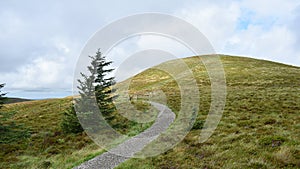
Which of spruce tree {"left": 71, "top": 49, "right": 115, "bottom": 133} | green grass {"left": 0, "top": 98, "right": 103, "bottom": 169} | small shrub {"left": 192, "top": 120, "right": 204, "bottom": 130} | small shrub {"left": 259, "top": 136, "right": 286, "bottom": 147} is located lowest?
green grass {"left": 0, "top": 98, "right": 103, "bottom": 169}

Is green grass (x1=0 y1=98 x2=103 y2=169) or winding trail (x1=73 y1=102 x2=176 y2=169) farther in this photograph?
green grass (x1=0 y1=98 x2=103 y2=169)

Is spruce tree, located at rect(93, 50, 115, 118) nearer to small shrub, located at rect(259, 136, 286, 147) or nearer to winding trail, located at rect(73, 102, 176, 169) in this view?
winding trail, located at rect(73, 102, 176, 169)

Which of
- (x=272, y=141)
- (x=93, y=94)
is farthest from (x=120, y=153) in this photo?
(x=272, y=141)

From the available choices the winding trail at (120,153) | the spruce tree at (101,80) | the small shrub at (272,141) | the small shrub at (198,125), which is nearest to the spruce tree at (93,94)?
the spruce tree at (101,80)

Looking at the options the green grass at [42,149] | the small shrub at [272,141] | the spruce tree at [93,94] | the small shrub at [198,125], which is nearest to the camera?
→ the small shrub at [272,141]

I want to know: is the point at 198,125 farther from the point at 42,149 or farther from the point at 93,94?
the point at 42,149

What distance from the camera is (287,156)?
9.34 metres

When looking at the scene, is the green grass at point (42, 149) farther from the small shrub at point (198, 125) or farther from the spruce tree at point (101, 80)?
the small shrub at point (198, 125)

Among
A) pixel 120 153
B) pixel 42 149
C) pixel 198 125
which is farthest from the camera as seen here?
pixel 198 125

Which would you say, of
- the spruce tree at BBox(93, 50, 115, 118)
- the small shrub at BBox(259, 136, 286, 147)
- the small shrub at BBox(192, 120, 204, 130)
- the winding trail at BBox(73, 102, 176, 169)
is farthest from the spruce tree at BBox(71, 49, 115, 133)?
the small shrub at BBox(259, 136, 286, 147)

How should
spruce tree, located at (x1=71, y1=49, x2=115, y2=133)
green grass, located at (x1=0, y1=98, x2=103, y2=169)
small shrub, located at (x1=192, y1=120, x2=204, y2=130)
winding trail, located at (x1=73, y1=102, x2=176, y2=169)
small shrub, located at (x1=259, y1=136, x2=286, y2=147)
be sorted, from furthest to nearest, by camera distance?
spruce tree, located at (x1=71, y1=49, x2=115, y2=133), small shrub, located at (x1=192, y1=120, x2=204, y2=130), green grass, located at (x1=0, y1=98, x2=103, y2=169), winding trail, located at (x1=73, y1=102, x2=176, y2=169), small shrub, located at (x1=259, y1=136, x2=286, y2=147)

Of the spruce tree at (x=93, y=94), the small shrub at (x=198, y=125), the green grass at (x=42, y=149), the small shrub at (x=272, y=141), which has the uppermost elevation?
the spruce tree at (x=93, y=94)

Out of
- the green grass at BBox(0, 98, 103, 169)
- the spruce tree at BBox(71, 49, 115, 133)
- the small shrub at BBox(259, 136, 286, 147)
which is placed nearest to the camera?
the small shrub at BBox(259, 136, 286, 147)

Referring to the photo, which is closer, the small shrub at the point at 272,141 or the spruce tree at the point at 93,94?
the small shrub at the point at 272,141
